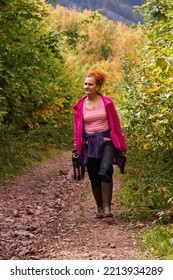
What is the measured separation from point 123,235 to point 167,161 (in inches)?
117

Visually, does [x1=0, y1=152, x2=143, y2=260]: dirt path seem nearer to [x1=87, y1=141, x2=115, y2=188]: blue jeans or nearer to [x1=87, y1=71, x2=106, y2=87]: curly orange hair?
[x1=87, y1=141, x2=115, y2=188]: blue jeans

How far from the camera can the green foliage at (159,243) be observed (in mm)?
5062

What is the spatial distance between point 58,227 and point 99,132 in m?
1.42

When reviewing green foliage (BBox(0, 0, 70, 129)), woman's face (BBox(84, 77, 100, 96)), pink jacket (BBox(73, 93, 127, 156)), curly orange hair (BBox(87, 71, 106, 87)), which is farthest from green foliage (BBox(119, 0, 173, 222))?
green foliage (BBox(0, 0, 70, 129))

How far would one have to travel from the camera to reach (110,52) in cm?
8512

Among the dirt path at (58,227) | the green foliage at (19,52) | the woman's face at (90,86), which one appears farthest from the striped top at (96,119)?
the green foliage at (19,52)

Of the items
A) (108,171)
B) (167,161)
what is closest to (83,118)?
(108,171)

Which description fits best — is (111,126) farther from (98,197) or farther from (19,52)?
(19,52)

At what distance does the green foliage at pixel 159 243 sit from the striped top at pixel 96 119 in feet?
5.74

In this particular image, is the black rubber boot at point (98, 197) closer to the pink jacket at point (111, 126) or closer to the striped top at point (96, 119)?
the pink jacket at point (111, 126)

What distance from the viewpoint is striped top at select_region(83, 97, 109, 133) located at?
7160 mm

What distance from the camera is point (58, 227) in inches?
279

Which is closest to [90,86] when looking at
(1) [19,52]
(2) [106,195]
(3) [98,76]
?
(3) [98,76]

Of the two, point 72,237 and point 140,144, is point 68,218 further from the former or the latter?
point 140,144
